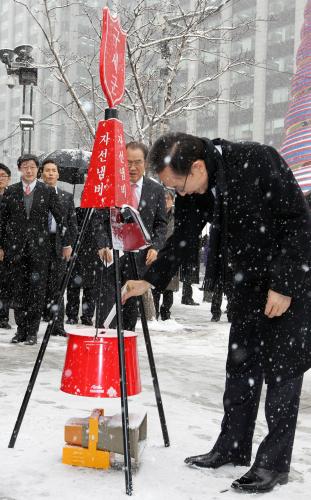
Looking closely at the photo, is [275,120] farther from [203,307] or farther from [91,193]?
[91,193]

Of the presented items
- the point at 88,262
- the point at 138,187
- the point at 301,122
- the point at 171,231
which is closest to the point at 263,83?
the point at 301,122

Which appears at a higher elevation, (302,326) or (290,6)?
(290,6)

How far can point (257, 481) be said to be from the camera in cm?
306

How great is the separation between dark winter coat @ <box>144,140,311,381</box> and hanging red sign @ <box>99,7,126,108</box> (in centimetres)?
64

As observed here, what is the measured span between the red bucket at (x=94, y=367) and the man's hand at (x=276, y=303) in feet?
2.45

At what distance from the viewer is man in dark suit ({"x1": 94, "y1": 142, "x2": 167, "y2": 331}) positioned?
195 inches

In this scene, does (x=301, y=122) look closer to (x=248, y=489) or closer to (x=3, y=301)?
(x=3, y=301)

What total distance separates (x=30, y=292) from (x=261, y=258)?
14.3ft

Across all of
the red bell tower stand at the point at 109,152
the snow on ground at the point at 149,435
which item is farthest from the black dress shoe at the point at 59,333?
the red bell tower stand at the point at 109,152

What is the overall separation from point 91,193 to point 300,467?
195 cm

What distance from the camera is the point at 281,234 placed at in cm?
307

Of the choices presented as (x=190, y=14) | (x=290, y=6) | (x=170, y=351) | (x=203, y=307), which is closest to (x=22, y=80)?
(x=190, y=14)

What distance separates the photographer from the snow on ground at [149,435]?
3051mm

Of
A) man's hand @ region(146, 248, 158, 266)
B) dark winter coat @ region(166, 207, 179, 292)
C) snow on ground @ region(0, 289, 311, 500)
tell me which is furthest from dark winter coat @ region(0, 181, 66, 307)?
dark winter coat @ region(166, 207, 179, 292)
